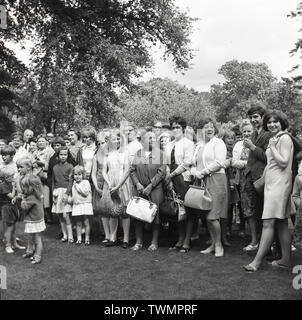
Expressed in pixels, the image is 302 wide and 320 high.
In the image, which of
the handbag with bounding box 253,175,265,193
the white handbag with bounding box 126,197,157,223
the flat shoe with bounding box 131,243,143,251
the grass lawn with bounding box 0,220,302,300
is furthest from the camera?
the flat shoe with bounding box 131,243,143,251

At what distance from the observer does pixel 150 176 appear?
7.29 metres

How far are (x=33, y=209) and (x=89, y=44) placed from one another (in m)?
13.1

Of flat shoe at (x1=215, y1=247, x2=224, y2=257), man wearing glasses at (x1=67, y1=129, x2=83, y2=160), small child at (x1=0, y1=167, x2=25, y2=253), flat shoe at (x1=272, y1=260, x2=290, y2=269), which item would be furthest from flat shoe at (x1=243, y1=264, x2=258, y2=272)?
man wearing glasses at (x1=67, y1=129, x2=83, y2=160)

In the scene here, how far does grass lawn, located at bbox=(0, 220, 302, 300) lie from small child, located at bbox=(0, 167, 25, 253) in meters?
Answer: 0.36

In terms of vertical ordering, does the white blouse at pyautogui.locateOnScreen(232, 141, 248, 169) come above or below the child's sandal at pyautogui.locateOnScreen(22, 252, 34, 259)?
above

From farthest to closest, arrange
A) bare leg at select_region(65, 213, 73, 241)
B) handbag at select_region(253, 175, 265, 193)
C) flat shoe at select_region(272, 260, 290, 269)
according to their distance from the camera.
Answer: bare leg at select_region(65, 213, 73, 241), handbag at select_region(253, 175, 265, 193), flat shoe at select_region(272, 260, 290, 269)

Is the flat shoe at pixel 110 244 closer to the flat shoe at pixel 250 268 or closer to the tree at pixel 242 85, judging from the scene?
the flat shoe at pixel 250 268

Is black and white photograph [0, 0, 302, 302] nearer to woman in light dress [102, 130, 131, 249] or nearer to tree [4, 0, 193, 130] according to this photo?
woman in light dress [102, 130, 131, 249]

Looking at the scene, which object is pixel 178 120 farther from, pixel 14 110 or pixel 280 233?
pixel 14 110

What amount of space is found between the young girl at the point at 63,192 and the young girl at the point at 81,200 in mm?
196

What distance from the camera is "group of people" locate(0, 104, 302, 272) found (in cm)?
591

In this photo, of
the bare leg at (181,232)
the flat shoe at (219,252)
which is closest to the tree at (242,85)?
the bare leg at (181,232)

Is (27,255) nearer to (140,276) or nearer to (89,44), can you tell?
(140,276)

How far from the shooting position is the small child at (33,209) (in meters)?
6.58
